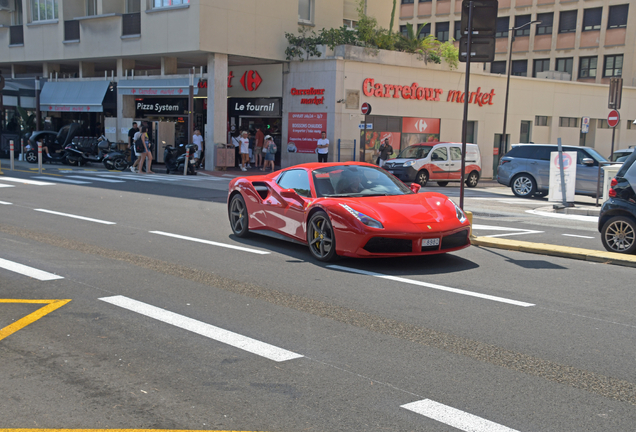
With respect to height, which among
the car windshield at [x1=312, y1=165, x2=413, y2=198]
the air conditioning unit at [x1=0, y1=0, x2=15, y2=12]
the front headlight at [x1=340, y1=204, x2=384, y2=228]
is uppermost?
the air conditioning unit at [x1=0, y1=0, x2=15, y2=12]

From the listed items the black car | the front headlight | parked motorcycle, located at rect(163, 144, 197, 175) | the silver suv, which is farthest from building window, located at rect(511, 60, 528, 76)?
the front headlight

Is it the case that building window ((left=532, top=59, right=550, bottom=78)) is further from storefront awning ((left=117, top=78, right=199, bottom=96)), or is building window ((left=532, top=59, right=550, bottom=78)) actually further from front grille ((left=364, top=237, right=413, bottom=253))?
front grille ((left=364, top=237, right=413, bottom=253))

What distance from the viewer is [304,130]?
30562mm

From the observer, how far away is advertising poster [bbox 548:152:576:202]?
17.3 metres

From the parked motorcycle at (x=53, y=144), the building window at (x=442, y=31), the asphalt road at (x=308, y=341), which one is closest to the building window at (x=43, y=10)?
the parked motorcycle at (x=53, y=144)

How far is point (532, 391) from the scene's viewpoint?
4.41m

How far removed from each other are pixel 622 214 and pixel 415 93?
2316cm

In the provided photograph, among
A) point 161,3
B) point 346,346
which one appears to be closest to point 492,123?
point 161,3

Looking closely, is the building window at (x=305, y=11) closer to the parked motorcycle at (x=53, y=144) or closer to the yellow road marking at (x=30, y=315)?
the parked motorcycle at (x=53, y=144)

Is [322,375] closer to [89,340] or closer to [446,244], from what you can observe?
[89,340]

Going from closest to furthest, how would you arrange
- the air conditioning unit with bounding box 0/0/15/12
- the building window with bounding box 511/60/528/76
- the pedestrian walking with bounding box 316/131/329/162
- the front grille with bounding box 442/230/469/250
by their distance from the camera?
the front grille with bounding box 442/230/469/250 → the pedestrian walking with bounding box 316/131/329/162 → the air conditioning unit with bounding box 0/0/15/12 → the building window with bounding box 511/60/528/76

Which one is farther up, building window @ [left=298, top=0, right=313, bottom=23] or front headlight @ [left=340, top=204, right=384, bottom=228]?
building window @ [left=298, top=0, right=313, bottom=23]

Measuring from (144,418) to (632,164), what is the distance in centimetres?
834

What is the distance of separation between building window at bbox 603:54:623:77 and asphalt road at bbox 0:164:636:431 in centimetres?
4714
